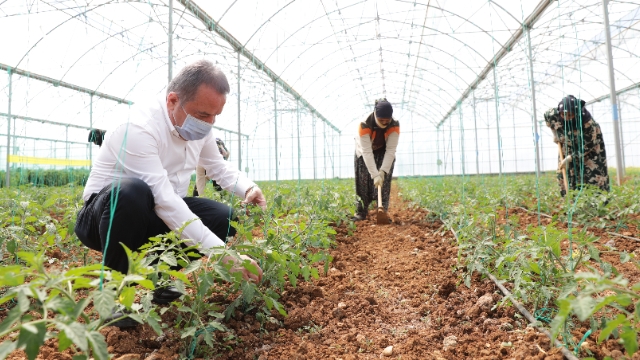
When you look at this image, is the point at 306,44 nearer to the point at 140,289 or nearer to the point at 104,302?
the point at 140,289

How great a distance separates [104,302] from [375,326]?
1.31 m

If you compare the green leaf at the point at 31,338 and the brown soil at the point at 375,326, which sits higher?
the green leaf at the point at 31,338

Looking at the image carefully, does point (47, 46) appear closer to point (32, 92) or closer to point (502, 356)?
point (32, 92)

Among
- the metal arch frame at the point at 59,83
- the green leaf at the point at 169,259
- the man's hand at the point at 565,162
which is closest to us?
the green leaf at the point at 169,259

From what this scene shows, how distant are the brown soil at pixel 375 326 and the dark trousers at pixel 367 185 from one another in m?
2.09

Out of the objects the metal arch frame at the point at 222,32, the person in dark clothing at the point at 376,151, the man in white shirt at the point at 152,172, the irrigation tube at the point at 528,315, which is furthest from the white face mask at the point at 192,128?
the metal arch frame at the point at 222,32

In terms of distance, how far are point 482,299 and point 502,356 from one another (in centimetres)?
55

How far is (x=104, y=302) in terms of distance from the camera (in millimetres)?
922

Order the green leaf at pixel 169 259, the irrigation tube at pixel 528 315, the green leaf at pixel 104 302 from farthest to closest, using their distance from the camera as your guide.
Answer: the irrigation tube at pixel 528 315
the green leaf at pixel 169 259
the green leaf at pixel 104 302

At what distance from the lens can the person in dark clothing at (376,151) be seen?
4.36 m

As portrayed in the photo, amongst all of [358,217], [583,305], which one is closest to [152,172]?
[583,305]

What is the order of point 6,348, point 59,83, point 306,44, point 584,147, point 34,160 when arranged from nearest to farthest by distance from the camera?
point 6,348 → point 584,147 → point 306,44 → point 34,160 → point 59,83

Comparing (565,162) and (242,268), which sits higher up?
(565,162)

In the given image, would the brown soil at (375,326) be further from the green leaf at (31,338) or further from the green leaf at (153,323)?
the green leaf at (31,338)
